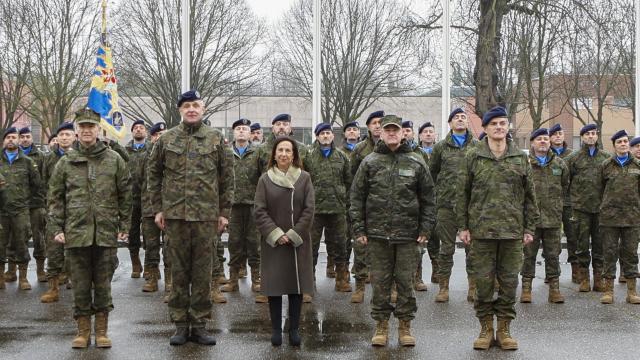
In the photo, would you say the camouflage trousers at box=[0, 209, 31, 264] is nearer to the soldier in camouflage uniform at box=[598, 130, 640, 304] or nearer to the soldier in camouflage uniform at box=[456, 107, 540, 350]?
the soldier in camouflage uniform at box=[456, 107, 540, 350]

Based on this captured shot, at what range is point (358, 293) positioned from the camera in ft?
31.3

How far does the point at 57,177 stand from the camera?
7.36 metres

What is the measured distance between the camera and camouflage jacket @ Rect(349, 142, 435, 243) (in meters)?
7.16

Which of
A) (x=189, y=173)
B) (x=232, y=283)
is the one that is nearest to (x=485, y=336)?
(x=189, y=173)

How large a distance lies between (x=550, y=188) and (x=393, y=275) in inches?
138

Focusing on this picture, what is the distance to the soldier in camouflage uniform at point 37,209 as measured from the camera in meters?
11.0

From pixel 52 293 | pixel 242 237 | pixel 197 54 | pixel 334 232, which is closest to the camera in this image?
pixel 52 293

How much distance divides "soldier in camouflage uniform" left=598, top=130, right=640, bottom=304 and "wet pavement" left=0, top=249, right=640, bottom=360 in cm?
37

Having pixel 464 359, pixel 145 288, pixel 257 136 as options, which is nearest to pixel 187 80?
pixel 257 136

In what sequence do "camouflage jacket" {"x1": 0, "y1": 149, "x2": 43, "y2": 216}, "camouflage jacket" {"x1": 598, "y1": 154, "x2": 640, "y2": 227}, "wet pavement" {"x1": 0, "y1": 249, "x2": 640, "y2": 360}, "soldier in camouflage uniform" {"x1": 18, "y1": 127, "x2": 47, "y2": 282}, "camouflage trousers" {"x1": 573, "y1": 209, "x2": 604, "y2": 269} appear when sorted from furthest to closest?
"soldier in camouflage uniform" {"x1": 18, "y1": 127, "x2": 47, "y2": 282}, "camouflage jacket" {"x1": 0, "y1": 149, "x2": 43, "y2": 216}, "camouflage trousers" {"x1": 573, "y1": 209, "x2": 604, "y2": 269}, "camouflage jacket" {"x1": 598, "y1": 154, "x2": 640, "y2": 227}, "wet pavement" {"x1": 0, "y1": 249, "x2": 640, "y2": 360}

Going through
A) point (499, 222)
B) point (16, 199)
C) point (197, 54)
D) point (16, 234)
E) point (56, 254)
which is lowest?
point (56, 254)

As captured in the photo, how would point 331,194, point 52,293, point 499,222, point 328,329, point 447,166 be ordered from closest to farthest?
point 499,222, point 328,329, point 52,293, point 447,166, point 331,194

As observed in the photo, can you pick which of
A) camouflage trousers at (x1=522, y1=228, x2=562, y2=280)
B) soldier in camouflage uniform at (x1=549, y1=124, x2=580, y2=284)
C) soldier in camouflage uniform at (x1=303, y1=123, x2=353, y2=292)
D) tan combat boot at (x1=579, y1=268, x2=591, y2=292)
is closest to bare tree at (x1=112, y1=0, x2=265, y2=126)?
soldier in camouflage uniform at (x1=303, y1=123, x2=353, y2=292)

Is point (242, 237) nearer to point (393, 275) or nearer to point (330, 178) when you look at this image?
point (330, 178)
